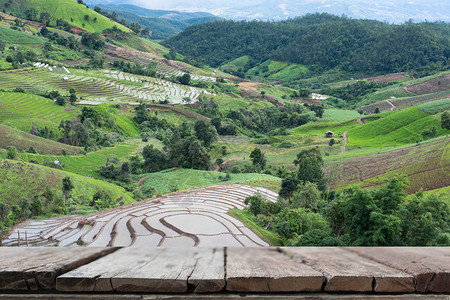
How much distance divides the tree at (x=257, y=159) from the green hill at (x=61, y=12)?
8472 cm

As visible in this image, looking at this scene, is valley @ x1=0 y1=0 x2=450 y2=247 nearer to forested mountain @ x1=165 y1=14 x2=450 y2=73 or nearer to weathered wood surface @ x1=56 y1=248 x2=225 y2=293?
forested mountain @ x1=165 y1=14 x2=450 y2=73

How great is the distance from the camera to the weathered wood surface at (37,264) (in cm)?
143

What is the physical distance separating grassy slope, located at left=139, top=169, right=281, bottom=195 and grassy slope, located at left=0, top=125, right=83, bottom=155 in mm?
10228

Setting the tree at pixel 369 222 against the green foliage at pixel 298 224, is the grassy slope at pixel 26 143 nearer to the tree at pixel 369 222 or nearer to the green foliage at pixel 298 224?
the green foliage at pixel 298 224

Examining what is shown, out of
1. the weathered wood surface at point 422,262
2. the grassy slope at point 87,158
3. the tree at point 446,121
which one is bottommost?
the grassy slope at point 87,158

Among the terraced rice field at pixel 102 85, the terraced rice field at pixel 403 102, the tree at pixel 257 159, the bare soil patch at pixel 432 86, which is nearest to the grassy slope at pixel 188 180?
the tree at pixel 257 159

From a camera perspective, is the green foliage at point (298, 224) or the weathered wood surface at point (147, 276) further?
the green foliage at point (298, 224)

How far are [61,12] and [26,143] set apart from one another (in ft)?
268

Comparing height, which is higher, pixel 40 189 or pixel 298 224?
pixel 298 224

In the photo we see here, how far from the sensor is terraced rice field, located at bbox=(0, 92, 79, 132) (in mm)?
39344

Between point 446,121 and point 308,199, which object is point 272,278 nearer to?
point 308,199

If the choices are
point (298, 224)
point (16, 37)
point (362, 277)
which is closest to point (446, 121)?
point (298, 224)

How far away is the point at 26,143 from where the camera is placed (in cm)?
3244

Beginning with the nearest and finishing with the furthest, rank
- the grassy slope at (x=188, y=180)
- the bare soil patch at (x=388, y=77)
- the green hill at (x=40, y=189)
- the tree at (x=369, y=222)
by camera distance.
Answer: the tree at (x=369, y=222) → the green hill at (x=40, y=189) → the grassy slope at (x=188, y=180) → the bare soil patch at (x=388, y=77)
